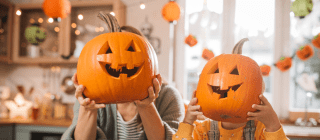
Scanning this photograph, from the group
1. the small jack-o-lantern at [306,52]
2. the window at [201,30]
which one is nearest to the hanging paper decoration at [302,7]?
the small jack-o-lantern at [306,52]

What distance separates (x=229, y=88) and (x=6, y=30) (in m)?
3.28

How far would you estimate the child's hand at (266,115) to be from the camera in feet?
2.60

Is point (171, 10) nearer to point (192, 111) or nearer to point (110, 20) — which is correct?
point (110, 20)

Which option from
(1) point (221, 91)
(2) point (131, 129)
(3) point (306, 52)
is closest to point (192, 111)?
(1) point (221, 91)

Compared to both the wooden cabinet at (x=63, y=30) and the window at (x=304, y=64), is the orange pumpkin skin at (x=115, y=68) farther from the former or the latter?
the window at (x=304, y=64)

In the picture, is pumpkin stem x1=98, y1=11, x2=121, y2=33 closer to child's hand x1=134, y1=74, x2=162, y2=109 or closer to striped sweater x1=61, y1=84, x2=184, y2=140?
child's hand x1=134, y1=74, x2=162, y2=109

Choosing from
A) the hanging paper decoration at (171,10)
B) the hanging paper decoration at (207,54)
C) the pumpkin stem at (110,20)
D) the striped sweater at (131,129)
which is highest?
the hanging paper decoration at (171,10)

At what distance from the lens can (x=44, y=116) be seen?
2.96m

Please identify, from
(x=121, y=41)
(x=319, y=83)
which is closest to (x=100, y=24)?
(x=121, y=41)

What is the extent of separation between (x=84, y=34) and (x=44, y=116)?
126cm

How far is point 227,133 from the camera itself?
107 cm

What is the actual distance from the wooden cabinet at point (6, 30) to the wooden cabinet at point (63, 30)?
6 cm

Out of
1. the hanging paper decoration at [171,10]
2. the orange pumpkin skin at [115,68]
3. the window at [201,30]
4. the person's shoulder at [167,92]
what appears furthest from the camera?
the window at [201,30]

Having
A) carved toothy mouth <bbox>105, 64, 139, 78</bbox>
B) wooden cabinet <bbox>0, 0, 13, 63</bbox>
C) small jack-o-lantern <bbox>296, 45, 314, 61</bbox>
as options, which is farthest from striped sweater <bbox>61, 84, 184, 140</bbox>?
wooden cabinet <bbox>0, 0, 13, 63</bbox>
